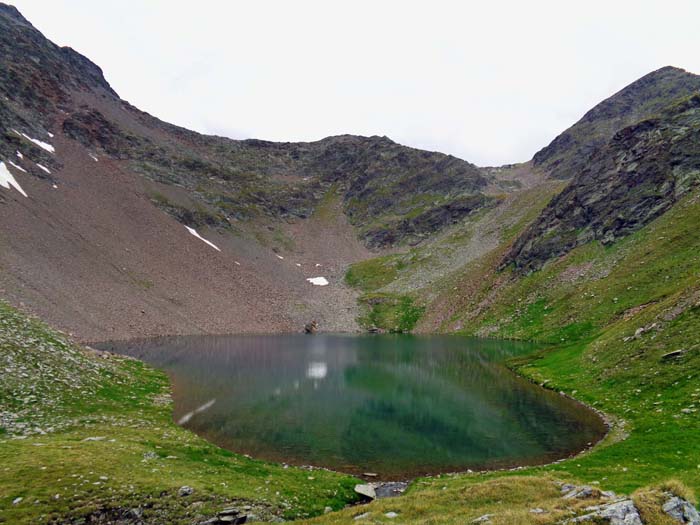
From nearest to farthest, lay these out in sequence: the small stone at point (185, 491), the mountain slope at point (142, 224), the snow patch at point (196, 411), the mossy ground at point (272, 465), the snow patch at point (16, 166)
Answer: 1. the mossy ground at point (272, 465)
2. the small stone at point (185, 491)
3. the snow patch at point (196, 411)
4. the mountain slope at point (142, 224)
5. the snow patch at point (16, 166)

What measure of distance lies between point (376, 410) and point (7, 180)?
338ft

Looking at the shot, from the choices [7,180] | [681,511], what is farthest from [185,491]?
[7,180]

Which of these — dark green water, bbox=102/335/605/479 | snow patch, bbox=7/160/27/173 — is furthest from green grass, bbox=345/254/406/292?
snow patch, bbox=7/160/27/173

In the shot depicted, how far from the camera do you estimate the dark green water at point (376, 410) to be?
2592cm

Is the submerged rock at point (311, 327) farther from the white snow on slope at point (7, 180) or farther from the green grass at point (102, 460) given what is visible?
the green grass at point (102, 460)

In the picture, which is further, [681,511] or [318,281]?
[318,281]

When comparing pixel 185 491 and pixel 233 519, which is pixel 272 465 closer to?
pixel 185 491

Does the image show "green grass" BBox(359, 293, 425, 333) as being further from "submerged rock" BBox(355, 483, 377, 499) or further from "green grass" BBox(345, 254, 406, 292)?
"submerged rock" BBox(355, 483, 377, 499)

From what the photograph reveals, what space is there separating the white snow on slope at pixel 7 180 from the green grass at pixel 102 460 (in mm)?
76612

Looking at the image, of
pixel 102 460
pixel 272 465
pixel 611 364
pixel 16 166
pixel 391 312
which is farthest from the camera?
pixel 391 312

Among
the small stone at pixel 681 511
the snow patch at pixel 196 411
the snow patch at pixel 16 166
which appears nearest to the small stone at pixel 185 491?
the snow patch at pixel 196 411

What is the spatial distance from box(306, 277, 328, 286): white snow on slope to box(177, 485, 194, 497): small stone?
120502mm

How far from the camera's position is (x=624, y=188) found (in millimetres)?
88500

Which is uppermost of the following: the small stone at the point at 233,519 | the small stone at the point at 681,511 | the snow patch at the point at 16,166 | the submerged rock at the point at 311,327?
the snow patch at the point at 16,166
